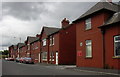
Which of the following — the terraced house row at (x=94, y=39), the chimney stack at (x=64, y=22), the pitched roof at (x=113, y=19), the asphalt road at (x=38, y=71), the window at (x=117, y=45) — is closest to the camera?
the asphalt road at (x=38, y=71)

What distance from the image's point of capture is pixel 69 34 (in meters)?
39.1

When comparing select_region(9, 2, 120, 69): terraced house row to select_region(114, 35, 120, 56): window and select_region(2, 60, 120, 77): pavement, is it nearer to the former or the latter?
select_region(114, 35, 120, 56): window

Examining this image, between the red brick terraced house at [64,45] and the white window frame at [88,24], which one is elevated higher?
the white window frame at [88,24]

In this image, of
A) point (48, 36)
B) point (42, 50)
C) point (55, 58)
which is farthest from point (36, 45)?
point (55, 58)

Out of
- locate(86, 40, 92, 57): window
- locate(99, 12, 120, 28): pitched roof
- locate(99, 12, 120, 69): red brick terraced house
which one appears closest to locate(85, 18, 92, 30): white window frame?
locate(86, 40, 92, 57): window

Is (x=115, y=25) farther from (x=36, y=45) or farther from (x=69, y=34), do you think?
(x=36, y=45)

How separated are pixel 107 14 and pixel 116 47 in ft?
14.9

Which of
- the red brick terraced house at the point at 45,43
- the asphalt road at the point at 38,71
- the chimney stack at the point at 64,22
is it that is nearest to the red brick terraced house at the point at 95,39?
the asphalt road at the point at 38,71

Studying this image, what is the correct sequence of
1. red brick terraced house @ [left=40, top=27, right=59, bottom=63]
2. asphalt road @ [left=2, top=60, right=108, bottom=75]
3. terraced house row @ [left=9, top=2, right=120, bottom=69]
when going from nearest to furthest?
asphalt road @ [left=2, top=60, right=108, bottom=75], terraced house row @ [left=9, top=2, right=120, bottom=69], red brick terraced house @ [left=40, top=27, right=59, bottom=63]

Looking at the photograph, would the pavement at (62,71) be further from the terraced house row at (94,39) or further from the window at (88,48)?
the window at (88,48)

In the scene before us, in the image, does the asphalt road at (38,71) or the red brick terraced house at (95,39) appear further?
the red brick terraced house at (95,39)

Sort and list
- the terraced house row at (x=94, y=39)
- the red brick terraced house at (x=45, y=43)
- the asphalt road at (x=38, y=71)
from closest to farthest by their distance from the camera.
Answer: the asphalt road at (x=38, y=71) → the terraced house row at (x=94, y=39) → the red brick terraced house at (x=45, y=43)

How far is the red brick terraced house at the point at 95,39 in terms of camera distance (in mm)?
22203

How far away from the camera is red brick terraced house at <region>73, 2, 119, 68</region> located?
22203 mm
